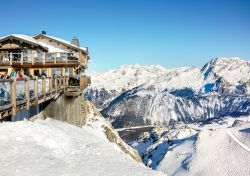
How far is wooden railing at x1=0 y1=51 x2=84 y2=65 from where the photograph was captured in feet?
175

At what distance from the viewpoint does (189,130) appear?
551ft

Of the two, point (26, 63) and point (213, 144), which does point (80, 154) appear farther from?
point (213, 144)

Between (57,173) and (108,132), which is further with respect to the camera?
(108,132)

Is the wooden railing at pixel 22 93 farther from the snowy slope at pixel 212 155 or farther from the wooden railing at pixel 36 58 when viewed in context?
the snowy slope at pixel 212 155

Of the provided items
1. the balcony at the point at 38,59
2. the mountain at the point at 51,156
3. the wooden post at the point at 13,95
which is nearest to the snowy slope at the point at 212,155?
the balcony at the point at 38,59

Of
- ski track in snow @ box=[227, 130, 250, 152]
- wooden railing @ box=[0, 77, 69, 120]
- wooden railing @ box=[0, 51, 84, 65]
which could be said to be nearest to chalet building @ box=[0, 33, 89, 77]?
wooden railing @ box=[0, 51, 84, 65]

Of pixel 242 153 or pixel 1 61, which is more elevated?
pixel 1 61

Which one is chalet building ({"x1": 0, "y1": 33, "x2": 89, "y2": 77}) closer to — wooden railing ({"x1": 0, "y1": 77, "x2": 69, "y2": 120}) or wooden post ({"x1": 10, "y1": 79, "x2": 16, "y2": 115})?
wooden railing ({"x1": 0, "y1": 77, "x2": 69, "y2": 120})

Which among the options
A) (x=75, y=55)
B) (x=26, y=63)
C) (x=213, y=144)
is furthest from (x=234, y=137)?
(x=26, y=63)

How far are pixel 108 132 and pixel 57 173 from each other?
47392mm

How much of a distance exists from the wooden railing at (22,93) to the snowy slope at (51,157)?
4.62ft

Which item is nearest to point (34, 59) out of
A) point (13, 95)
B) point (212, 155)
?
point (13, 95)

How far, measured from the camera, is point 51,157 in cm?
1862

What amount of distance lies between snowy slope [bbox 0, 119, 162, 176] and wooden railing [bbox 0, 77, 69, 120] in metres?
1.41
